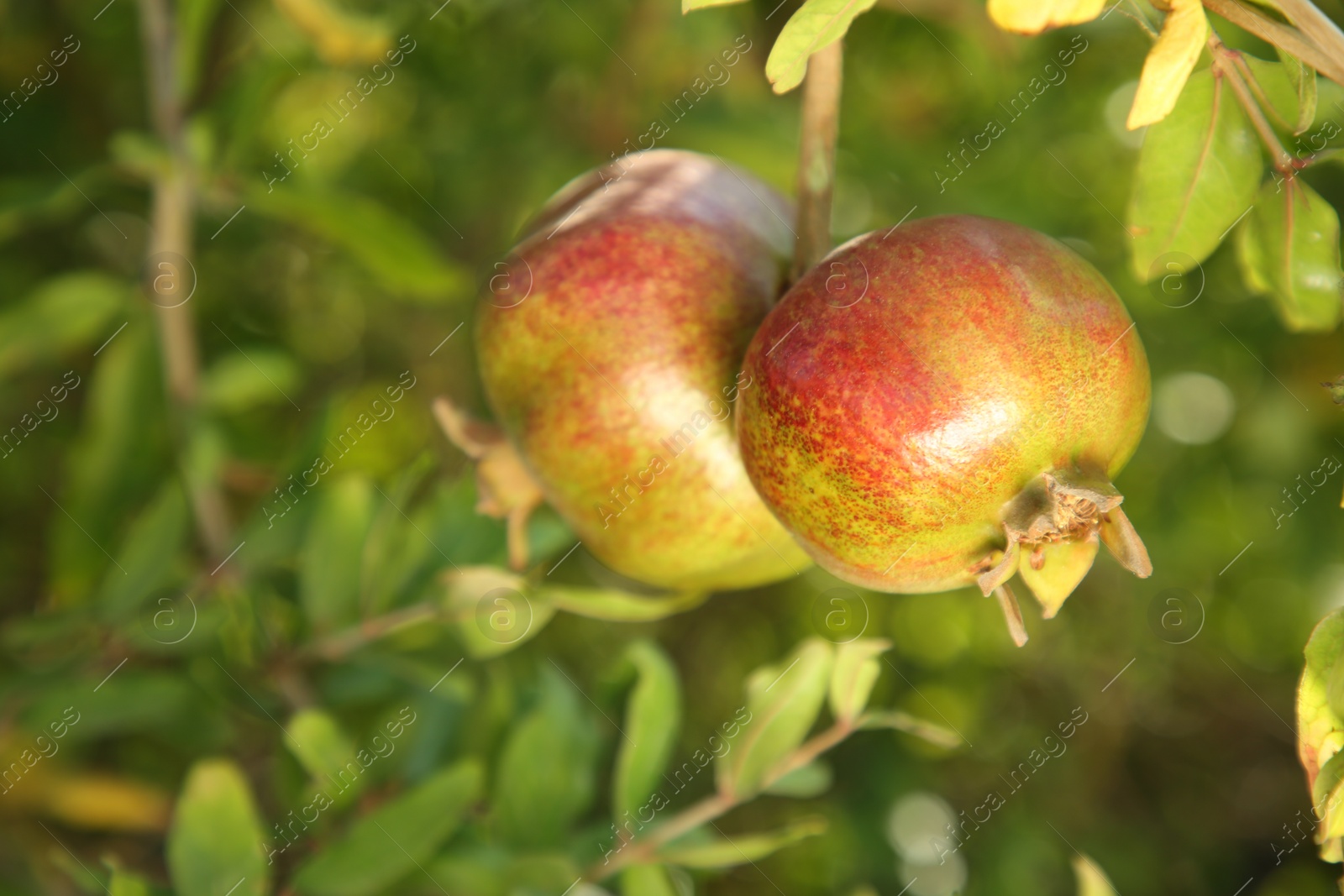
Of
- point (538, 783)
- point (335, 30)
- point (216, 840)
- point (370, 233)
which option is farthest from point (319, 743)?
point (335, 30)

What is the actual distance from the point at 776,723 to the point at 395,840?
1.50 ft

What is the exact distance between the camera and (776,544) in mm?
1215

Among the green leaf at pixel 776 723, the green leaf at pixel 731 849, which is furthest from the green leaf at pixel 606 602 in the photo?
the green leaf at pixel 731 849

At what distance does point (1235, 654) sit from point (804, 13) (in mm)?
2626

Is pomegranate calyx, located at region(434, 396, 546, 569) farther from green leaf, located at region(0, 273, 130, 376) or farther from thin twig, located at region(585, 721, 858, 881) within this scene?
green leaf, located at region(0, 273, 130, 376)

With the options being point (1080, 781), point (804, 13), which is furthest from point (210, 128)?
point (1080, 781)

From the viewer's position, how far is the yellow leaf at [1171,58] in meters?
0.78

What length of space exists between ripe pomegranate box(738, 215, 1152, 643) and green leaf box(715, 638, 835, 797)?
1.10 ft

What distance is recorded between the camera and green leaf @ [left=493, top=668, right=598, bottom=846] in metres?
1.37

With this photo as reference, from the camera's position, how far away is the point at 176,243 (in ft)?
5.79

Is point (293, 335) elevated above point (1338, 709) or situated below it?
above

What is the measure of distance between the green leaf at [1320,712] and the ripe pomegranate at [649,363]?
519 millimetres

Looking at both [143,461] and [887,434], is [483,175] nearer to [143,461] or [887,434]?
[143,461]

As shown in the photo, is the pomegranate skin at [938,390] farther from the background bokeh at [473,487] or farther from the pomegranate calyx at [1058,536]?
the background bokeh at [473,487]
